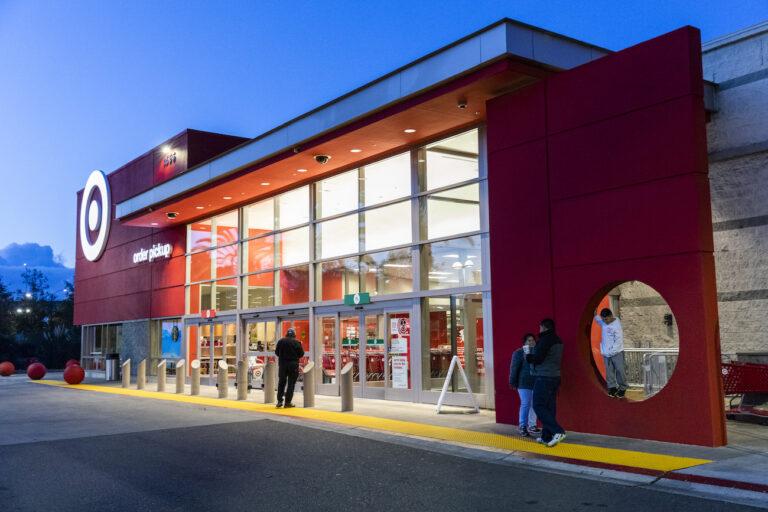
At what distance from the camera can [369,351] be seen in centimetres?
1741

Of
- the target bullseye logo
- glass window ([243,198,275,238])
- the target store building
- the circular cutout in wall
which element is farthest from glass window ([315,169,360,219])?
the target bullseye logo

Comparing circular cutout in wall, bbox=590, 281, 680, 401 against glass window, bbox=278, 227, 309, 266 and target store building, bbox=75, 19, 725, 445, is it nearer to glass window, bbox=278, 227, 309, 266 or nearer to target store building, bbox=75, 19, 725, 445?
target store building, bbox=75, 19, 725, 445

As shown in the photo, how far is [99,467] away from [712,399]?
25.8ft

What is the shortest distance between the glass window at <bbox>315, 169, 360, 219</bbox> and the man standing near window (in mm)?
7925

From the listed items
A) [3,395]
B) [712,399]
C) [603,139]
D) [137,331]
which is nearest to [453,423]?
[712,399]

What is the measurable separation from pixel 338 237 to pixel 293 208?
2.42m

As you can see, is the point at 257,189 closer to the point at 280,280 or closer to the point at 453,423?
the point at 280,280

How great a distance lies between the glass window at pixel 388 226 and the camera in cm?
1678

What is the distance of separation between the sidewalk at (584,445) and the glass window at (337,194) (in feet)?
18.1

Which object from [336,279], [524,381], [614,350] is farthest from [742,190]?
[336,279]

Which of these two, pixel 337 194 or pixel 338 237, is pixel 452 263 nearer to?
pixel 338 237

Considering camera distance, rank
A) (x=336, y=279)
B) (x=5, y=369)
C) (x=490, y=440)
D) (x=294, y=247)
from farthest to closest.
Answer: (x=5, y=369)
(x=294, y=247)
(x=336, y=279)
(x=490, y=440)

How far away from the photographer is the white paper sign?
53.2 ft

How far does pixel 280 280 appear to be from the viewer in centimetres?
2122
